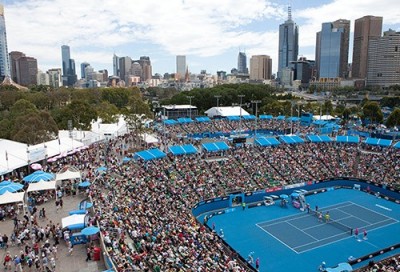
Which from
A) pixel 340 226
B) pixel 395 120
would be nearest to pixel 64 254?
pixel 340 226

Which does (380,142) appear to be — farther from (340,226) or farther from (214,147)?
(214,147)

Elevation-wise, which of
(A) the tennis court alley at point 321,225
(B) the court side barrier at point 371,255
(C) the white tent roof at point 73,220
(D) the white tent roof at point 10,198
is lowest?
(A) the tennis court alley at point 321,225

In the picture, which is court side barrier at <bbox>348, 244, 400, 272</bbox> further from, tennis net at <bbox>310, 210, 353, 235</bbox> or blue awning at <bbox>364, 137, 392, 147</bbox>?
blue awning at <bbox>364, 137, 392, 147</bbox>

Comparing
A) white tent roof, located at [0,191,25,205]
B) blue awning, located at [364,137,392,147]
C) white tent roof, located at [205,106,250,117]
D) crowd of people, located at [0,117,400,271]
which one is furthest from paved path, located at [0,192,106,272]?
white tent roof, located at [205,106,250,117]

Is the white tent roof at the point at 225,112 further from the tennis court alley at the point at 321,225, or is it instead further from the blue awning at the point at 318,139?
the tennis court alley at the point at 321,225

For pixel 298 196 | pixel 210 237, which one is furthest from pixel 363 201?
pixel 210 237

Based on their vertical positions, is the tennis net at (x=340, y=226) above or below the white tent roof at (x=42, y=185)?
below

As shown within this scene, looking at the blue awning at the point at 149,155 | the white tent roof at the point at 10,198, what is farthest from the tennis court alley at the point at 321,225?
the white tent roof at the point at 10,198
